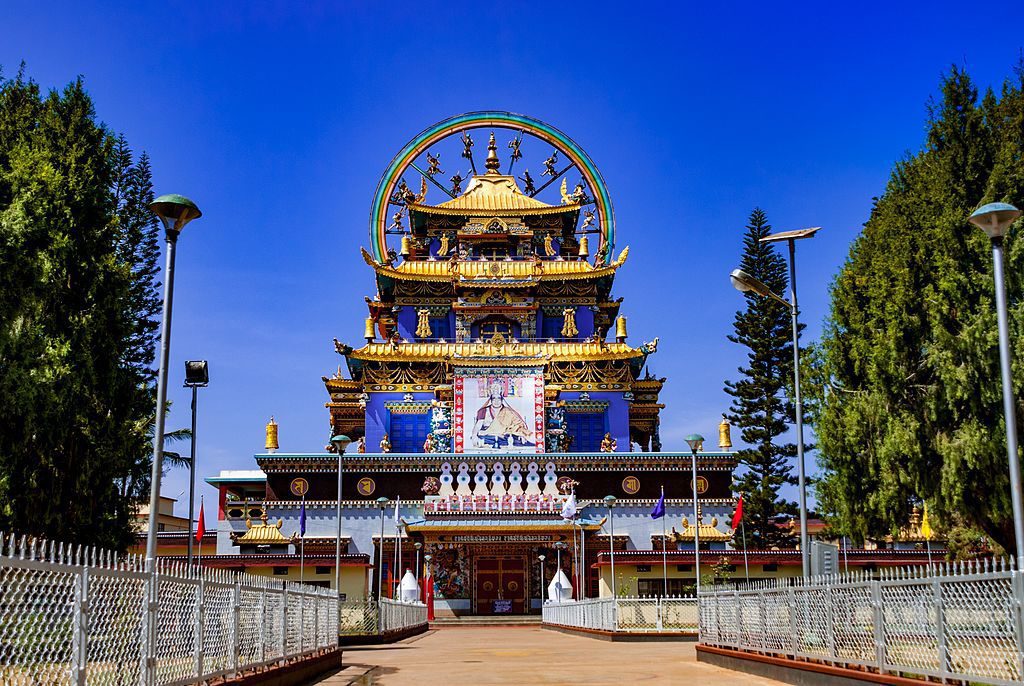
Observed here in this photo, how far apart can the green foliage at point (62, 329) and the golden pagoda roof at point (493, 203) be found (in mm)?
32045

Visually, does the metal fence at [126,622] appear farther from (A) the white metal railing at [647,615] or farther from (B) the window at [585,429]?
(B) the window at [585,429]

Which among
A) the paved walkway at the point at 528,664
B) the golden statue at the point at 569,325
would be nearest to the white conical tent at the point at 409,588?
the paved walkway at the point at 528,664

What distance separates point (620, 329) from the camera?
48.4m

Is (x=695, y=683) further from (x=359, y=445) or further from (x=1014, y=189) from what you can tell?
(x=359, y=445)

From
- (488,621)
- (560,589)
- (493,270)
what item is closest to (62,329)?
(560,589)

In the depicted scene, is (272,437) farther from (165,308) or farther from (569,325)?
(165,308)

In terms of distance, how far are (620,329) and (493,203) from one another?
422 inches

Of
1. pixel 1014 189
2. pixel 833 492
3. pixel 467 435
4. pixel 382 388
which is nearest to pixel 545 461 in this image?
pixel 467 435

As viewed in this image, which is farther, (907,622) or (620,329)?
(620,329)

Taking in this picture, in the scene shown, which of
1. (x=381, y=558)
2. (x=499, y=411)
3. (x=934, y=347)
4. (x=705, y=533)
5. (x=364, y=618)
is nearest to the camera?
(x=934, y=347)

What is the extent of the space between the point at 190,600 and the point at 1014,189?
61.1 ft

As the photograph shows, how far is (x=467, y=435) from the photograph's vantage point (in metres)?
44.2

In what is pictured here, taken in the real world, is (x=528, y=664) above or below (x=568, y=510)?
below

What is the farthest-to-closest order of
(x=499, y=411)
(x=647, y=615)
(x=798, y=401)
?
(x=499, y=411) < (x=647, y=615) < (x=798, y=401)
